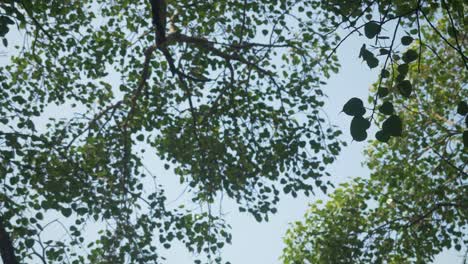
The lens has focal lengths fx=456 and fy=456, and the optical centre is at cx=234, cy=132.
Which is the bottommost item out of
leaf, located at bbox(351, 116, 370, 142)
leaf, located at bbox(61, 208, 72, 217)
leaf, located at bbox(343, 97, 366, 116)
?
leaf, located at bbox(351, 116, 370, 142)

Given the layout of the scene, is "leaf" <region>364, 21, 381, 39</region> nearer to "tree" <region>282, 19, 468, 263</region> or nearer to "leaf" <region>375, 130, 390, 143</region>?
"leaf" <region>375, 130, 390, 143</region>

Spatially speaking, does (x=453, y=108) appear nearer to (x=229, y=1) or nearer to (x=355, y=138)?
(x=229, y=1)

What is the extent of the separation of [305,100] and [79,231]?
13.9 ft

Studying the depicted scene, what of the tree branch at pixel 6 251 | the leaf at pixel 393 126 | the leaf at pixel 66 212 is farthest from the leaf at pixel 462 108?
the leaf at pixel 66 212

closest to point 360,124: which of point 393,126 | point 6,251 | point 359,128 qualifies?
point 359,128

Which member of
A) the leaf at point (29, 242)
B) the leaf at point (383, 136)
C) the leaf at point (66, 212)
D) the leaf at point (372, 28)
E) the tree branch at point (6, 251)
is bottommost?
the leaf at point (383, 136)

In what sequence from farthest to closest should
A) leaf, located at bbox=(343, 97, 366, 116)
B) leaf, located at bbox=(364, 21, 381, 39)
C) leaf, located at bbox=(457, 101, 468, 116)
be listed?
leaf, located at bbox=(364, 21, 381, 39) → leaf, located at bbox=(457, 101, 468, 116) → leaf, located at bbox=(343, 97, 366, 116)

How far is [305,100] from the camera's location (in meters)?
7.99

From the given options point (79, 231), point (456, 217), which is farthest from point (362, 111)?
point (456, 217)

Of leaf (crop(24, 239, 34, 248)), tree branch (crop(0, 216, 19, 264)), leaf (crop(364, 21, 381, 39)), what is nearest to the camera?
leaf (crop(364, 21, 381, 39))

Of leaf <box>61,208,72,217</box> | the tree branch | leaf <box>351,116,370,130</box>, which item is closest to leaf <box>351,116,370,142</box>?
leaf <box>351,116,370,130</box>

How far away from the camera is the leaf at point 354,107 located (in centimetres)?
201

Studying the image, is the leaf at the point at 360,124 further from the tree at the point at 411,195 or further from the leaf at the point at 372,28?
the tree at the point at 411,195

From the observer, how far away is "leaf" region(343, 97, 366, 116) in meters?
2.01
